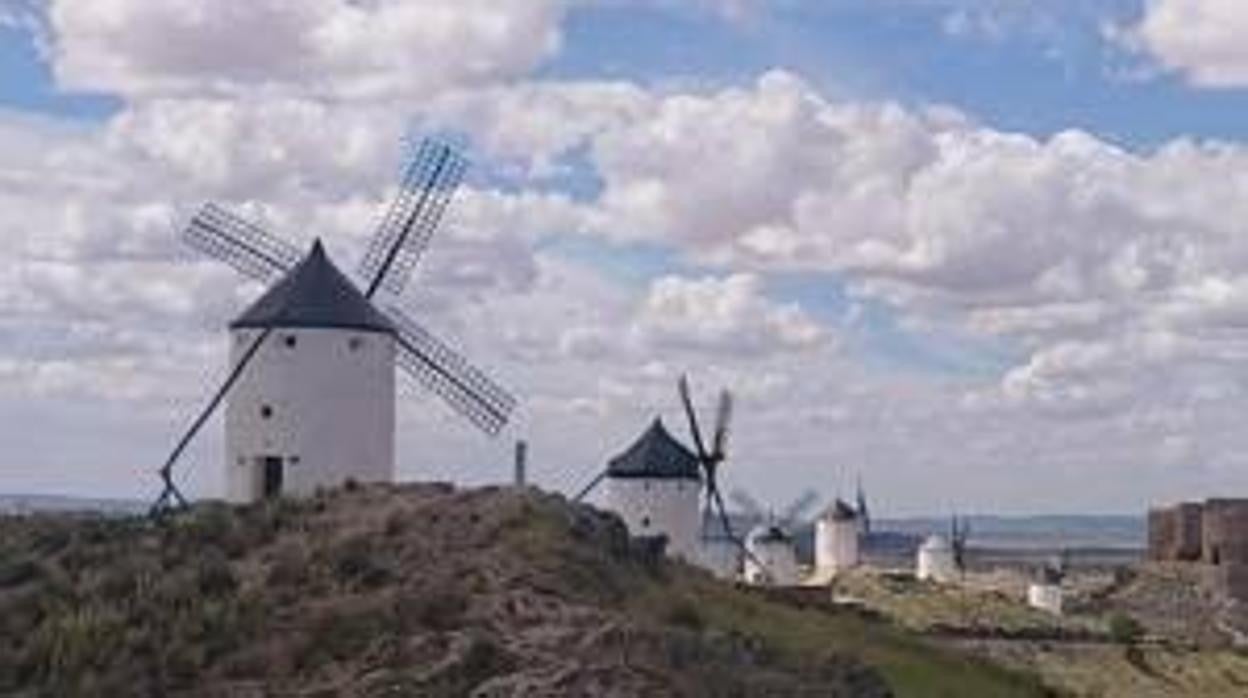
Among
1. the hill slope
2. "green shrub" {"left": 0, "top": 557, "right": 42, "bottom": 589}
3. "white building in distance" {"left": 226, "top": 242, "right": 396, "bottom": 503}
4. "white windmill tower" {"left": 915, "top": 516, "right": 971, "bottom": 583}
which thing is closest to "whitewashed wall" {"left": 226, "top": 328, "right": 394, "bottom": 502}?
"white building in distance" {"left": 226, "top": 242, "right": 396, "bottom": 503}

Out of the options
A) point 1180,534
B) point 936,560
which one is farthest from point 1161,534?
point 936,560

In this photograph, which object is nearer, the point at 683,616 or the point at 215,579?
the point at 215,579

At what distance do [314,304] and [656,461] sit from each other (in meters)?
21.6

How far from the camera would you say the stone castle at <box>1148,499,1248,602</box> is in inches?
3558

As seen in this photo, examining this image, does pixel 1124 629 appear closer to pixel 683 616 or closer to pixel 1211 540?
pixel 1211 540

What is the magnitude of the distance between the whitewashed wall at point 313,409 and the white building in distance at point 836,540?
207 ft

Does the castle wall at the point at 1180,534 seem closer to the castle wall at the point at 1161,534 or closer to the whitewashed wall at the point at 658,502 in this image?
the castle wall at the point at 1161,534

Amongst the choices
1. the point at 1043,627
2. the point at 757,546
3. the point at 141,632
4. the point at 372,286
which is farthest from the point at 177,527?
the point at 757,546

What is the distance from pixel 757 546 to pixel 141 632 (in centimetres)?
6412

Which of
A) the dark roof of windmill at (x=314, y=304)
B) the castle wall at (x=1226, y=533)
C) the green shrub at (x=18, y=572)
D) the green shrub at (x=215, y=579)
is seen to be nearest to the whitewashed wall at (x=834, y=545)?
the castle wall at (x=1226, y=533)

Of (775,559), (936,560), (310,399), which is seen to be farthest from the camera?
(936,560)

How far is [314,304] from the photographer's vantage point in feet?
133

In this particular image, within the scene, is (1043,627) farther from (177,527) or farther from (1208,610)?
(177,527)

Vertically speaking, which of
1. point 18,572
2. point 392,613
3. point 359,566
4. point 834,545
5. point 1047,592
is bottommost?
point 1047,592
